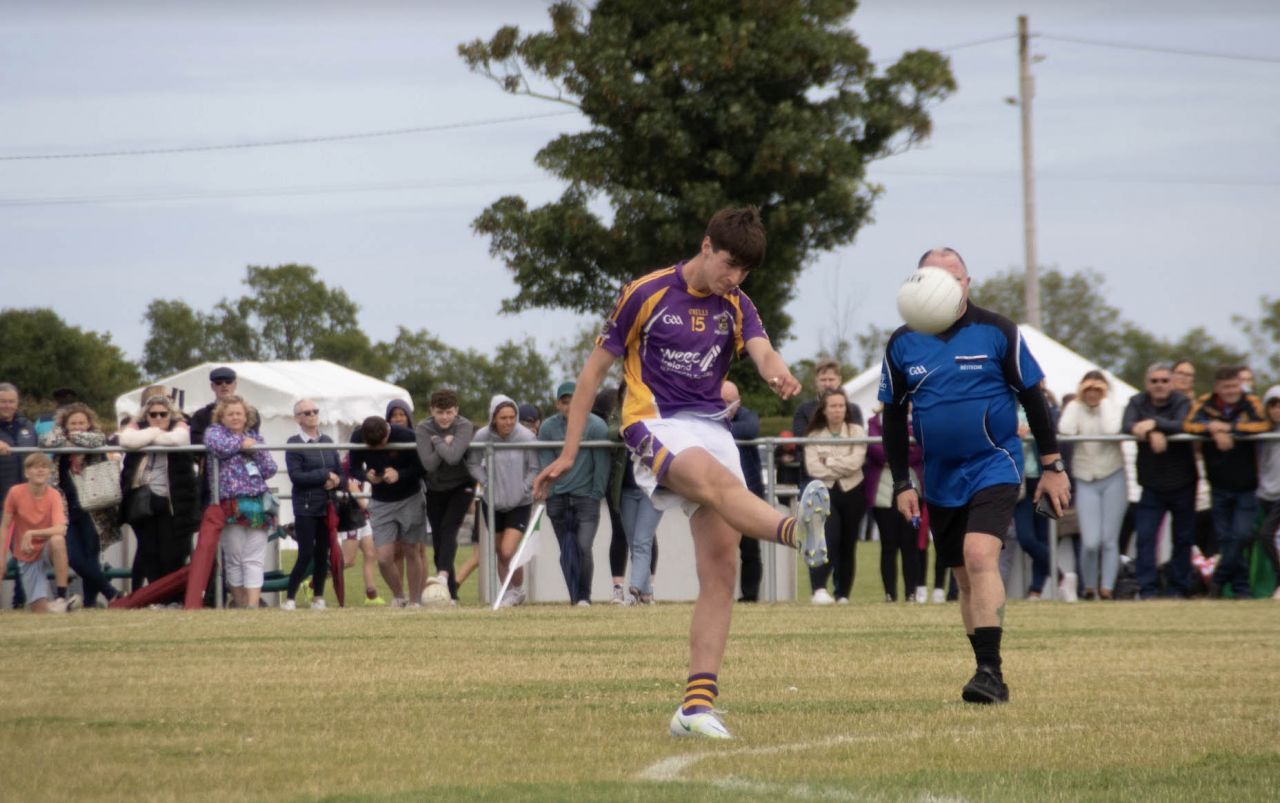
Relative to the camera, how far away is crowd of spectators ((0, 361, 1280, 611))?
630 inches

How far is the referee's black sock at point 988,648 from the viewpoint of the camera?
25.5ft

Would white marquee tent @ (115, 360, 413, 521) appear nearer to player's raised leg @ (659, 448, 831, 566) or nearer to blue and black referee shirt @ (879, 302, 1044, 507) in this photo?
blue and black referee shirt @ (879, 302, 1044, 507)

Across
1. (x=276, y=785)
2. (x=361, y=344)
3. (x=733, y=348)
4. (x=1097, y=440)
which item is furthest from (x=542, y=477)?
(x=361, y=344)

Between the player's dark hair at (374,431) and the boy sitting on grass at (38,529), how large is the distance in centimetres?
283

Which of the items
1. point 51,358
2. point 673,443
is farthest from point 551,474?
point 51,358

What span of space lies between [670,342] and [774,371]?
43 centimetres

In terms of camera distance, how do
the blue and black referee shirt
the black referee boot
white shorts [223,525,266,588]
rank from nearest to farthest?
the black referee boot < the blue and black referee shirt < white shorts [223,525,266,588]

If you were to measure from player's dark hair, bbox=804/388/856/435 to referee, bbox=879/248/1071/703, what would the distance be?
847cm

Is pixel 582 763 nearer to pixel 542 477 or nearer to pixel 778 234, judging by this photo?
pixel 542 477

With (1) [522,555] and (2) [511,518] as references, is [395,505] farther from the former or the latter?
(1) [522,555]

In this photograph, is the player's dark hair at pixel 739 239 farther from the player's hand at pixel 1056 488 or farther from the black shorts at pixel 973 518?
the player's hand at pixel 1056 488

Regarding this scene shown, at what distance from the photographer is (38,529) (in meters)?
15.9

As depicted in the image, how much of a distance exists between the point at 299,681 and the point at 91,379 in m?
72.7

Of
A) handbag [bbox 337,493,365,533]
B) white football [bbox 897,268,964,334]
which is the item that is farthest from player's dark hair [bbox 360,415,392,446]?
white football [bbox 897,268,964,334]
